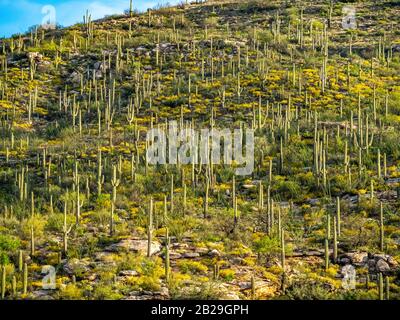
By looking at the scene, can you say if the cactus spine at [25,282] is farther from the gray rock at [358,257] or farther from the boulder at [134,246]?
the gray rock at [358,257]

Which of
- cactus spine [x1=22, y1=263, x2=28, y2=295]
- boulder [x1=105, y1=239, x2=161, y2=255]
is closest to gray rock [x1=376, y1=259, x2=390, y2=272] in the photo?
boulder [x1=105, y1=239, x2=161, y2=255]

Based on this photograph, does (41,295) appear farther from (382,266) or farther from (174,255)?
(382,266)

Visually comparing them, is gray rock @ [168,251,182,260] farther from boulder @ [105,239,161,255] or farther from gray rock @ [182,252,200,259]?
boulder @ [105,239,161,255]

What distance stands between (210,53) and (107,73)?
5.57 m

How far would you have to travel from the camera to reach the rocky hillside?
12.1m

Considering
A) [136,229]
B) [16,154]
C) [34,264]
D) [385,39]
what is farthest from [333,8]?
[34,264]

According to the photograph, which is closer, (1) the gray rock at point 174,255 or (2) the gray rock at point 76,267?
(2) the gray rock at point 76,267

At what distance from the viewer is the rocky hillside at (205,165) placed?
12055mm

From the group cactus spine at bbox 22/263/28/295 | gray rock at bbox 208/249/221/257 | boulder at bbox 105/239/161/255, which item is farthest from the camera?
gray rock at bbox 208/249/221/257

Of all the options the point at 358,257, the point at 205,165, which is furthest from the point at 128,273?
the point at 205,165

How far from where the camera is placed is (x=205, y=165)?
754 inches

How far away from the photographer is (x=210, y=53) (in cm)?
3052

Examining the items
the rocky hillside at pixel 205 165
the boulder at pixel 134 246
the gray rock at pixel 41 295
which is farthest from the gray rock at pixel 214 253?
the gray rock at pixel 41 295

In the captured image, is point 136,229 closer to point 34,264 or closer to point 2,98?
point 34,264
